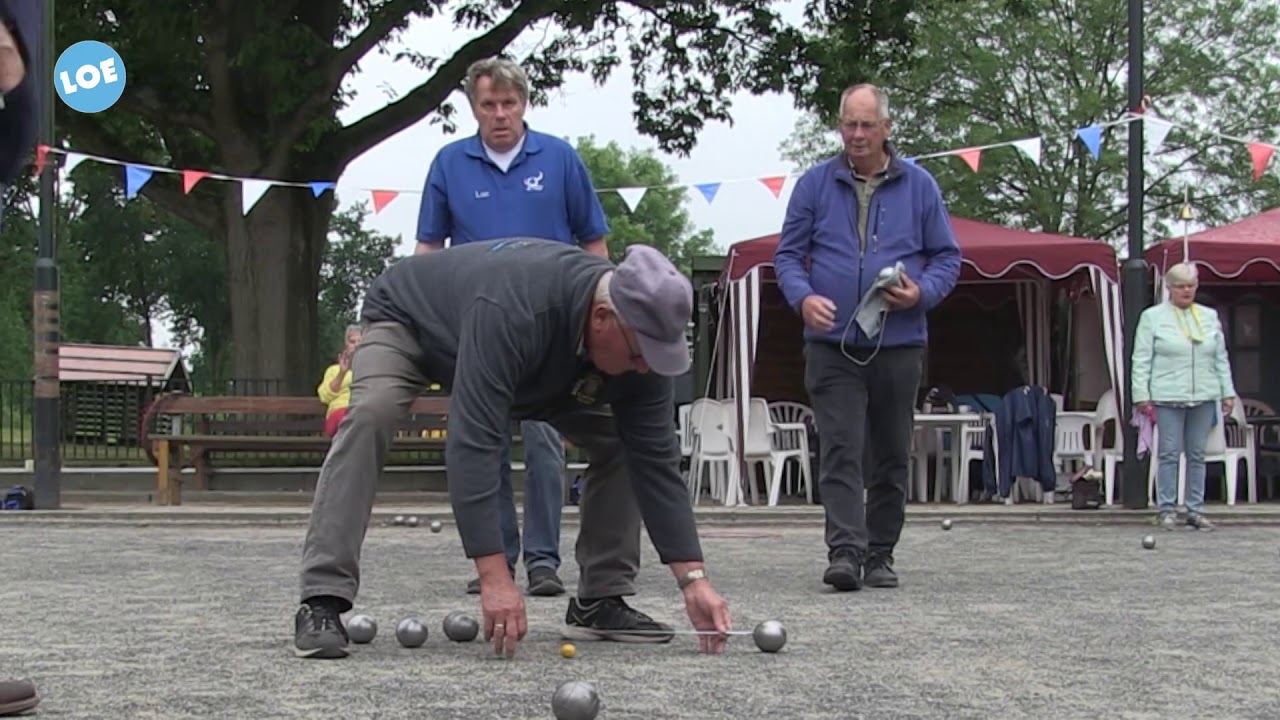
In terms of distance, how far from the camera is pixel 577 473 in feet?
53.0

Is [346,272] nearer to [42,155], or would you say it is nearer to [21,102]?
[42,155]

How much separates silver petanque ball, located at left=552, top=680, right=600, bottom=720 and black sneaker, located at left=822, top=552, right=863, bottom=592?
3.07 metres

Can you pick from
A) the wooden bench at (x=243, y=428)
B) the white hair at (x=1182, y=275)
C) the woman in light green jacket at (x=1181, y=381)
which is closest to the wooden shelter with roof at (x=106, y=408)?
the wooden bench at (x=243, y=428)

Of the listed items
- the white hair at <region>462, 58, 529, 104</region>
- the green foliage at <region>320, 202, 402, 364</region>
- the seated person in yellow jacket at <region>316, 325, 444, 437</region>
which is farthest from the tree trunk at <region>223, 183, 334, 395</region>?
the green foliage at <region>320, 202, 402, 364</region>

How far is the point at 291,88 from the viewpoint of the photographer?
18.2 meters

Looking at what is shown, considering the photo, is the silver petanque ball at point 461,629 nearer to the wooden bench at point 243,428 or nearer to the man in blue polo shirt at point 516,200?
the man in blue polo shirt at point 516,200

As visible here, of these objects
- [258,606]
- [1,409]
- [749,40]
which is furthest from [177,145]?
[258,606]

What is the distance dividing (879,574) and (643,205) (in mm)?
70054

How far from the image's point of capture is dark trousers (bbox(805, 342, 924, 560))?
651 cm

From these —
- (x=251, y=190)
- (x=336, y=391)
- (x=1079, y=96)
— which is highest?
(x=1079, y=96)

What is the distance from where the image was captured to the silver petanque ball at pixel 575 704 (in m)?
3.31

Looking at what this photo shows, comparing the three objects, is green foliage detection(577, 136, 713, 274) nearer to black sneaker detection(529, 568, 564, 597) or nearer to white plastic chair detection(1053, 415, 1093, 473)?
white plastic chair detection(1053, 415, 1093, 473)

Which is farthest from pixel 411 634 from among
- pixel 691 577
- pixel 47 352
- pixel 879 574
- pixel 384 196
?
pixel 384 196

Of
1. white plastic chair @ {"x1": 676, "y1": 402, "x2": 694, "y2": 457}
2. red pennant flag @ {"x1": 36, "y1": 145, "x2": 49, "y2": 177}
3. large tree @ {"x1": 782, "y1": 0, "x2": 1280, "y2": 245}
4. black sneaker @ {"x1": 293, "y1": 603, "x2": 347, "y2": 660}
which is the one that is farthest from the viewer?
large tree @ {"x1": 782, "y1": 0, "x2": 1280, "y2": 245}
